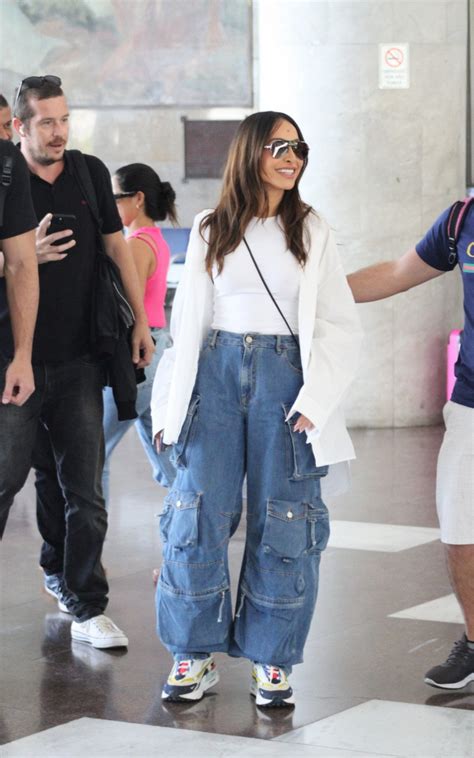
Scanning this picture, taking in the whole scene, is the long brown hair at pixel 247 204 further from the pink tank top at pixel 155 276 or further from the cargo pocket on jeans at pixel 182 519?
the pink tank top at pixel 155 276

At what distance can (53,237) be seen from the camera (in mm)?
4938

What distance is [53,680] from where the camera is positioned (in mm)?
4719

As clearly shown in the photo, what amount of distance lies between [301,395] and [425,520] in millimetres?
3437

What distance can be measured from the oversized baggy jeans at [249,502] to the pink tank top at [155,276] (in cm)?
199

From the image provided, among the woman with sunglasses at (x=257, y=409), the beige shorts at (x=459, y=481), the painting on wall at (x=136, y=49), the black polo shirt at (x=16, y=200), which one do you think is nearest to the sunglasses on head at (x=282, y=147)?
the woman with sunglasses at (x=257, y=409)

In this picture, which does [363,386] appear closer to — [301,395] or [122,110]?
[301,395]

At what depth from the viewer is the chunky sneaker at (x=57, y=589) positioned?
18.5 feet

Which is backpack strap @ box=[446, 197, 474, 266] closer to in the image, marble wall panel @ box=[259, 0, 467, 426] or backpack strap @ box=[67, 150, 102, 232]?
backpack strap @ box=[67, 150, 102, 232]

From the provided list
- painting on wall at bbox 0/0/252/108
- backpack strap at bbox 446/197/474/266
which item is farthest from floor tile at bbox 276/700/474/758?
painting on wall at bbox 0/0/252/108

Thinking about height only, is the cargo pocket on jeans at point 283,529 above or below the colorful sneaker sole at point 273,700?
above

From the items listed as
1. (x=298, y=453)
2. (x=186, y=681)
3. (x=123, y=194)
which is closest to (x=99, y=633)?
(x=186, y=681)

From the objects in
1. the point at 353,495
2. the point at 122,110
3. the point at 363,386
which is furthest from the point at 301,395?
the point at 122,110

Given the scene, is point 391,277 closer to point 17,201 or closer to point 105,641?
point 17,201

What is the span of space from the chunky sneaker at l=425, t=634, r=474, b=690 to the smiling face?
64.5 inches
